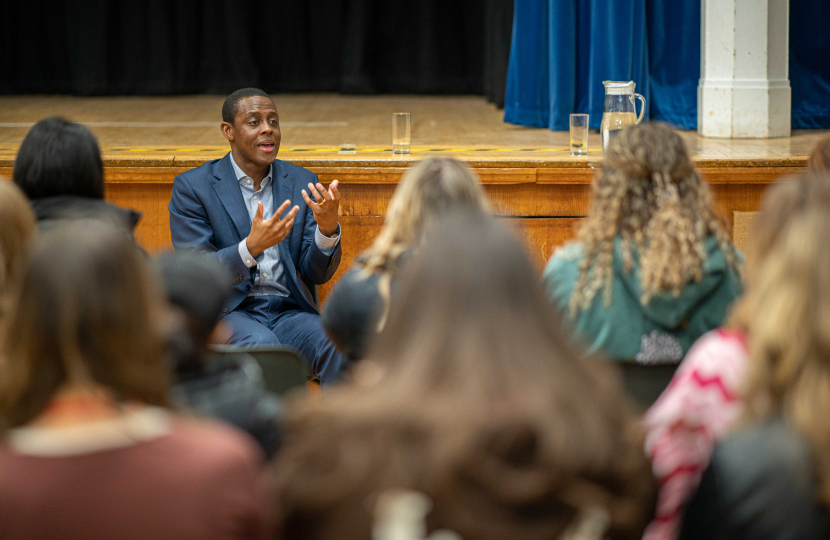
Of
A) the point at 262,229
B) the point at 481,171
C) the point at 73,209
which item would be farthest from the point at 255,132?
the point at 73,209

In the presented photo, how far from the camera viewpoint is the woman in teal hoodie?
150 cm

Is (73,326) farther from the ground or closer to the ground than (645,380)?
farther from the ground

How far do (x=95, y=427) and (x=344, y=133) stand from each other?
3.57 metres

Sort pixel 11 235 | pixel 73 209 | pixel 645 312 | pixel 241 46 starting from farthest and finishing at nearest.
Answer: pixel 241 46 < pixel 73 209 < pixel 645 312 < pixel 11 235

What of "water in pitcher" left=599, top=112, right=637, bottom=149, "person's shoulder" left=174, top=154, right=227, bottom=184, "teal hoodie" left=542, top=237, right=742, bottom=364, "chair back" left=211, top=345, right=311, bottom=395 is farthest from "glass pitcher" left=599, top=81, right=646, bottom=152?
"chair back" left=211, top=345, right=311, bottom=395

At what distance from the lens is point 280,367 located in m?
1.62

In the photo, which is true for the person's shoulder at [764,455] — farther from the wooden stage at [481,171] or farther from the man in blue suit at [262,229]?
the wooden stage at [481,171]

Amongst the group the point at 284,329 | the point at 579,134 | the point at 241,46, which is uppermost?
the point at 241,46

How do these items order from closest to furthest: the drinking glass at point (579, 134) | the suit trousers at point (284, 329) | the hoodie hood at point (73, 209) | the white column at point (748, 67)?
1. the hoodie hood at point (73, 209)
2. the suit trousers at point (284, 329)
3. the drinking glass at point (579, 134)
4. the white column at point (748, 67)

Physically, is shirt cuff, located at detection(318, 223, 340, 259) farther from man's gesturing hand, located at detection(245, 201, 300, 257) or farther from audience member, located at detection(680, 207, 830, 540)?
audience member, located at detection(680, 207, 830, 540)

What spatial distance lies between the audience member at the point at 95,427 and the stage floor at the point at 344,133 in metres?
2.16

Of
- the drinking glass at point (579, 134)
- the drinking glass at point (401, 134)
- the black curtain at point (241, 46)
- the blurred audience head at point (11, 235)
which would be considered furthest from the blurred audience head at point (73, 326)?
the black curtain at point (241, 46)

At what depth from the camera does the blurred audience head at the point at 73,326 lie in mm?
845

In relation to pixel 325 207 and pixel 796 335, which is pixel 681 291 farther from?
pixel 325 207
